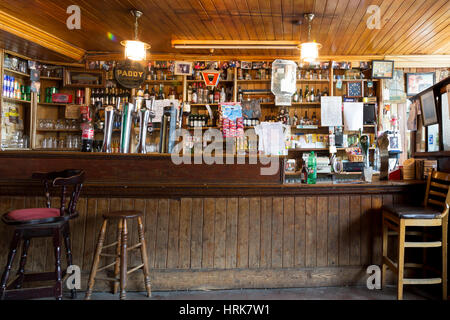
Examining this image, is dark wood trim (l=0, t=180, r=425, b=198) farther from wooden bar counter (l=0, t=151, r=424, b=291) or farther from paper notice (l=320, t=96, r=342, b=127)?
paper notice (l=320, t=96, r=342, b=127)

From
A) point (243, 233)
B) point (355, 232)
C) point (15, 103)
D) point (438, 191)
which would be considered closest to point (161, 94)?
point (15, 103)

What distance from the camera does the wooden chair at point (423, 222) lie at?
7.70 ft

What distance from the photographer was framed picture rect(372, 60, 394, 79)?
17.5 ft

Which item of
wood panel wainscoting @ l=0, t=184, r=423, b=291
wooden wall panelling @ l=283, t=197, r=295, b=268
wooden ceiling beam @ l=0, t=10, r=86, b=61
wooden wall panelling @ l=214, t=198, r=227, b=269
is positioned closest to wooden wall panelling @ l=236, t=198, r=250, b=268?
wood panel wainscoting @ l=0, t=184, r=423, b=291

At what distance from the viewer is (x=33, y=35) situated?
14.5 feet

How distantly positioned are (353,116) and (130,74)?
3897 mm

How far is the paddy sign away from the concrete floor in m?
3.67

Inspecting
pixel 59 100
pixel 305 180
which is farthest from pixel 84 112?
pixel 305 180

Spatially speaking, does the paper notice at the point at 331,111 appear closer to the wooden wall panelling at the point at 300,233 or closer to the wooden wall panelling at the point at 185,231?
the wooden wall panelling at the point at 300,233

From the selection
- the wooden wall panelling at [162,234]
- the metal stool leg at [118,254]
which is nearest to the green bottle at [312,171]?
the wooden wall panelling at [162,234]

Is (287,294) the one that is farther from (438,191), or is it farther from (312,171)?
(438,191)

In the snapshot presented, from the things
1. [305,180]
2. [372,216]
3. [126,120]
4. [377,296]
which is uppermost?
[126,120]
